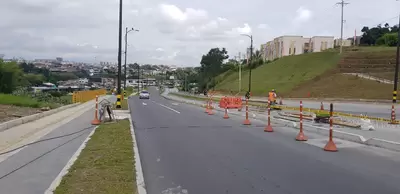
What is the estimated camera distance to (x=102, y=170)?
25.8ft

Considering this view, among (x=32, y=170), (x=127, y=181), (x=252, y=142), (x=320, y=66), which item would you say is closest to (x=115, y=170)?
(x=127, y=181)

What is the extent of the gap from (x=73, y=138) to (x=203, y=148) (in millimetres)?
4860

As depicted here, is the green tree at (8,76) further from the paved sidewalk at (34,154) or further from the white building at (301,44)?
the white building at (301,44)

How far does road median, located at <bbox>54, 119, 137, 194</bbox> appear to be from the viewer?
654 cm

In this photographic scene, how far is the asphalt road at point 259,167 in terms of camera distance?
709 cm

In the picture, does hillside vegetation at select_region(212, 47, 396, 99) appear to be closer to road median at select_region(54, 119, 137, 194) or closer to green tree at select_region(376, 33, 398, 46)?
green tree at select_region(376, 33, 398, 46)

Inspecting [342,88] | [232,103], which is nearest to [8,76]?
[232,103]

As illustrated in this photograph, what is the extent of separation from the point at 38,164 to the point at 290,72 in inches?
3516

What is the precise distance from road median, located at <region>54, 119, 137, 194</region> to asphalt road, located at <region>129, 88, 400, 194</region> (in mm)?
401

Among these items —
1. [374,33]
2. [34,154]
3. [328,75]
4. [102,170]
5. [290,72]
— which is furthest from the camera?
[374,33]

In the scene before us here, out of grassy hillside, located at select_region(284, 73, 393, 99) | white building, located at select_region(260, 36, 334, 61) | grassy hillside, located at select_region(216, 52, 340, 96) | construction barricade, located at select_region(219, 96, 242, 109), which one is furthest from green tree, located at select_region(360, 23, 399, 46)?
construction barricade, located at select_region(219, 96, 242, 109)

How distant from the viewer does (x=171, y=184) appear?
7316 millimetres

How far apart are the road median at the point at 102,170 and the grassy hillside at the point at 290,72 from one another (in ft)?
213

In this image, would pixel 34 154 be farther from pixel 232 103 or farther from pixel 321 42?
pixel 321 42
